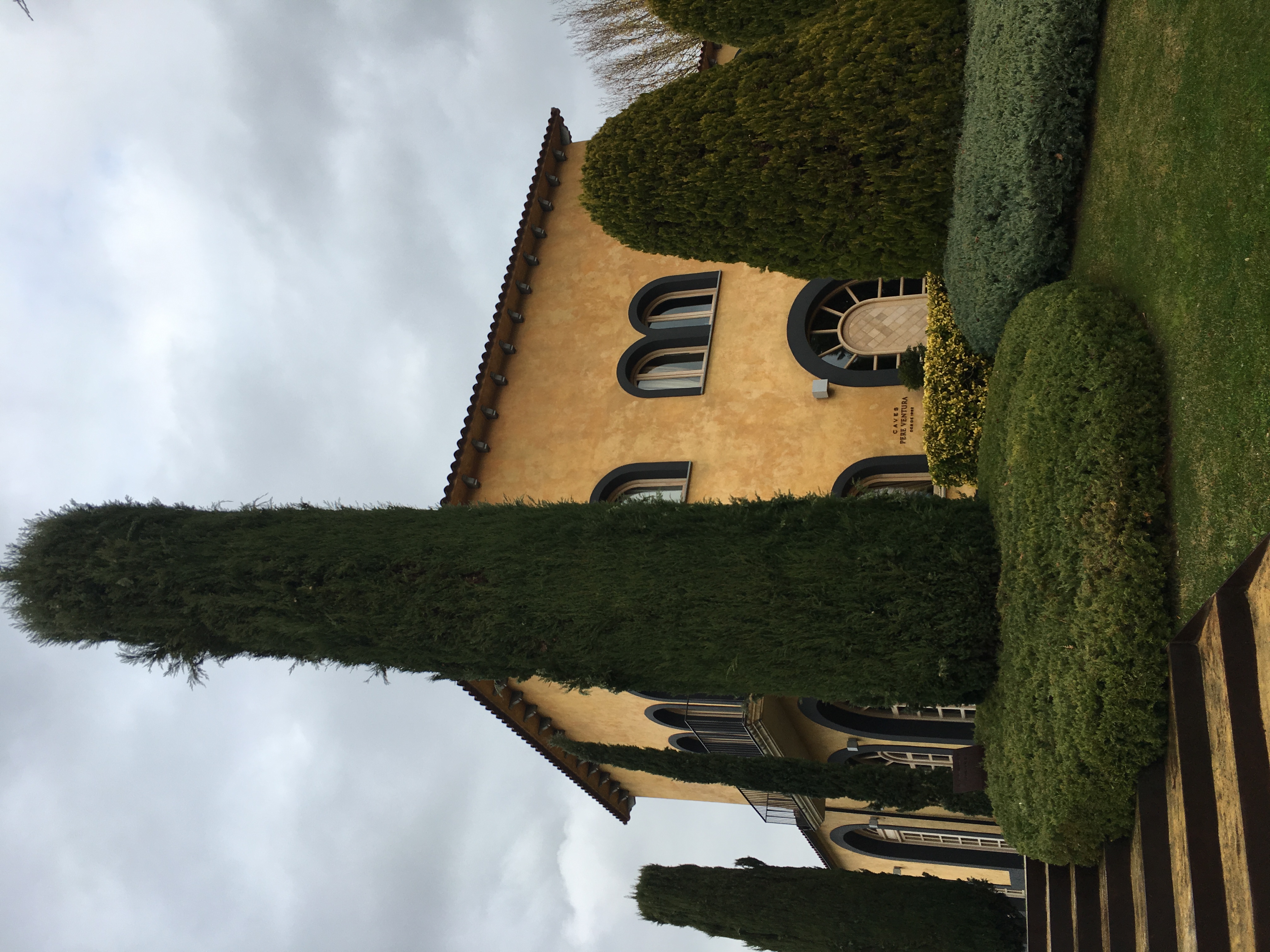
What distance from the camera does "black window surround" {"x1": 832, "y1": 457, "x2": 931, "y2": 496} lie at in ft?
45.8

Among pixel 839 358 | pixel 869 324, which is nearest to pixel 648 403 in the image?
pixel 839 358

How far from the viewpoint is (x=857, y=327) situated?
1536 centimetres

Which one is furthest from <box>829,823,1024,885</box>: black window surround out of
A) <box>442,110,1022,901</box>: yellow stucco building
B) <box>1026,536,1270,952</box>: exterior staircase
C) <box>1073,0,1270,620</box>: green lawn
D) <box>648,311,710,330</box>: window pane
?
<box>1073,0,1270,620</box>: green lawn

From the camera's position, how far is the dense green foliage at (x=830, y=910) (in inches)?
489

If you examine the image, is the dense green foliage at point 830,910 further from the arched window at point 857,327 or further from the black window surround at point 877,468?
the arched window at point 857,327

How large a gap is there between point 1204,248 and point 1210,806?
3.87m

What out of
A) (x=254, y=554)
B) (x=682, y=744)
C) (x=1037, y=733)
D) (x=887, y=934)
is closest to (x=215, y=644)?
(x=254, y=554)

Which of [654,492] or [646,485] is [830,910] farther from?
[646,485]

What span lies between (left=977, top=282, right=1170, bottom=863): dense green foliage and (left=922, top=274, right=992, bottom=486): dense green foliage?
3.88 metres

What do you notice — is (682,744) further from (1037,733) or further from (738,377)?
(1037,733)

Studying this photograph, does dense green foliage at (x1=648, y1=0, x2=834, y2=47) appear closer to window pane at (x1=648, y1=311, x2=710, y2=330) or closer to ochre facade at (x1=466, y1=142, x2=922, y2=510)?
ochre facade at (x1=466, y1=142, x2=922, y2=510)

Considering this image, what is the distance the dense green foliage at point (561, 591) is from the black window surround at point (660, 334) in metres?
6.91

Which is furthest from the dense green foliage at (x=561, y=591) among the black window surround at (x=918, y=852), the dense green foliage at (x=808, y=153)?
the black window surround at (x=918, y=852)

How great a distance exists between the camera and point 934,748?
17.8 m
